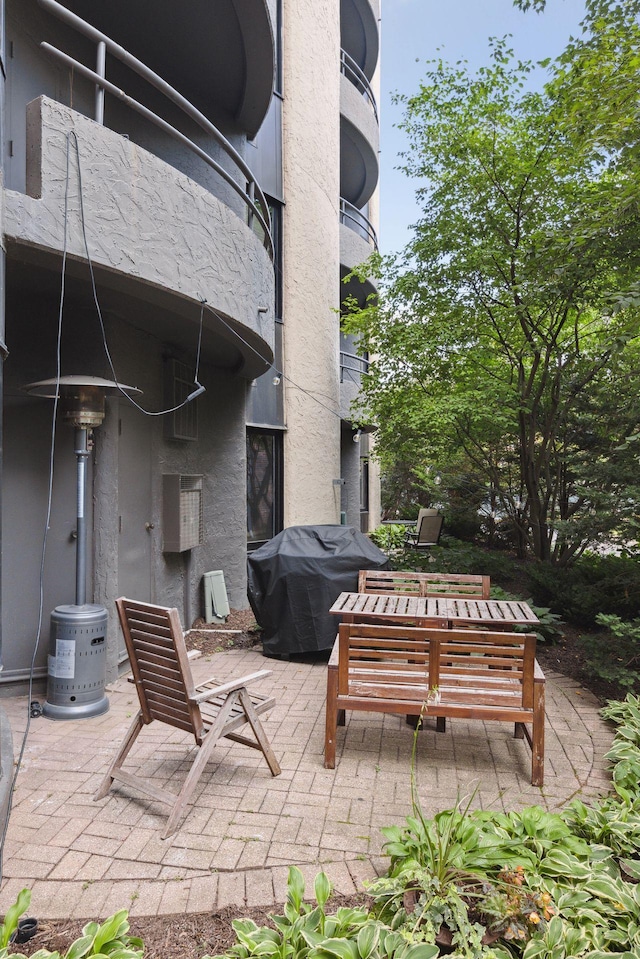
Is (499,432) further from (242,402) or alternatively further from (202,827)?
(202,827)

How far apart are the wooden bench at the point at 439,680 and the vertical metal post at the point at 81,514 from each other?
6.87 feet

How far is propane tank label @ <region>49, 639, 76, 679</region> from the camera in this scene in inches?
180

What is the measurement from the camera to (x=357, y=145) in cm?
1435

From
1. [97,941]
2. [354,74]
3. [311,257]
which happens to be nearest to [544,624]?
[97,941]

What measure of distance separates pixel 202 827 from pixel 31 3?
5.56 m

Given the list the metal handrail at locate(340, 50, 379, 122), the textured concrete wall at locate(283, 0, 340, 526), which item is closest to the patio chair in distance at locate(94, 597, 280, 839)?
the textured concrete wall at locate(283, 0, 340, 526)

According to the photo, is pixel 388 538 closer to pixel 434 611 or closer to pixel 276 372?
pixel 276 372

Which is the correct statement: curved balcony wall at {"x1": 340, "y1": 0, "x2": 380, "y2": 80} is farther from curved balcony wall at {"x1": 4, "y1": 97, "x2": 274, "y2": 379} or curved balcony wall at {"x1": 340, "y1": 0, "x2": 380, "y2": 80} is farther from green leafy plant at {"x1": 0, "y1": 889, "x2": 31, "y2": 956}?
green leafy plant at {"x1": 0, "y1": 889, "x2": 31, "y2": 956}

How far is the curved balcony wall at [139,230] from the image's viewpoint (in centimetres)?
387

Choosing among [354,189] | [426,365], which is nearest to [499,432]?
[426,365]

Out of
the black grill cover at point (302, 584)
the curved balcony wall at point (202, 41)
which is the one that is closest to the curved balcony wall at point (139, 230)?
the curved balcony wall at point (202, 41)

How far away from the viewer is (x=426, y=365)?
9.83 metres

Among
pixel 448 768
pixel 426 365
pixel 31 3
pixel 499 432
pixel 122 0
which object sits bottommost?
pixel 448 768

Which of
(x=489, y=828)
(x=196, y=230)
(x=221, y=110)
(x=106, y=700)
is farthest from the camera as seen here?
(x=221, y=110)
